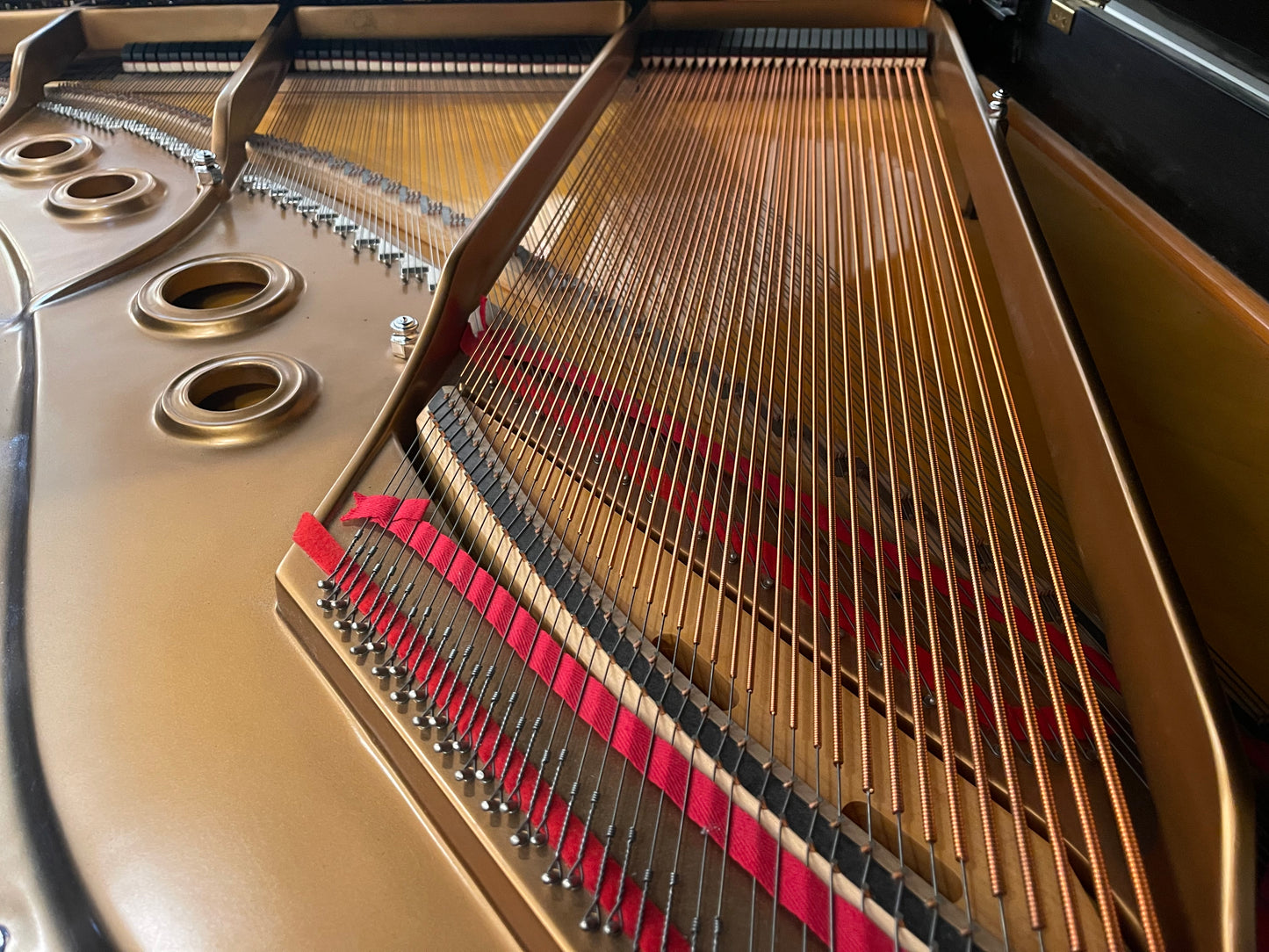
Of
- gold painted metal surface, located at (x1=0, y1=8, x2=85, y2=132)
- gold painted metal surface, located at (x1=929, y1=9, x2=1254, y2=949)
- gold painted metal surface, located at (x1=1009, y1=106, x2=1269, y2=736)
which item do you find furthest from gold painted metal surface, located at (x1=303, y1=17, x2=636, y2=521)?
gold painted metal surface, located at (x1=0, y1=8, x2=85, y2=132)

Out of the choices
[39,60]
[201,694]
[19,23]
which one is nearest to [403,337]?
[201,694]

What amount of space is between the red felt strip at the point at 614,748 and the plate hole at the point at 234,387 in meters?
0.54

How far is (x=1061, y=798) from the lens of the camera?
1.08 metres

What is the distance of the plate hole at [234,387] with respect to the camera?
1.81m

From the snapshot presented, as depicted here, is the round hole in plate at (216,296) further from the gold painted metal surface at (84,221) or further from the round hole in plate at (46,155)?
the round hole in plate at (46,155)

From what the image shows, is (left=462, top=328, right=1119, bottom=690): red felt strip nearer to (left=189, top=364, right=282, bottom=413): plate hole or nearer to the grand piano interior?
the grand piano interior

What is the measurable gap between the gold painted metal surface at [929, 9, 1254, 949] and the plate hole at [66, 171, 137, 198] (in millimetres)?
2373

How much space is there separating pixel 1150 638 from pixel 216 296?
2.14 metres

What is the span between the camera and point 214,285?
2213mm

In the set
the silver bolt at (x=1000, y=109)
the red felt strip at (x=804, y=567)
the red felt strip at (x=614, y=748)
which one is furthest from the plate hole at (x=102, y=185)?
the silver bolt at (x=1000, y=109)

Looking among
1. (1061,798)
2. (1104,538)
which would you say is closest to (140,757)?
(1061,798)

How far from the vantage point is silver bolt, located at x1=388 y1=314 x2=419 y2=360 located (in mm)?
1843

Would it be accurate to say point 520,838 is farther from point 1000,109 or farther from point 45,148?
point 45,148

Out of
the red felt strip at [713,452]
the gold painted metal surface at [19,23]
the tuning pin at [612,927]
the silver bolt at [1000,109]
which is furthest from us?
the gold painted metal surface at [19,23]
